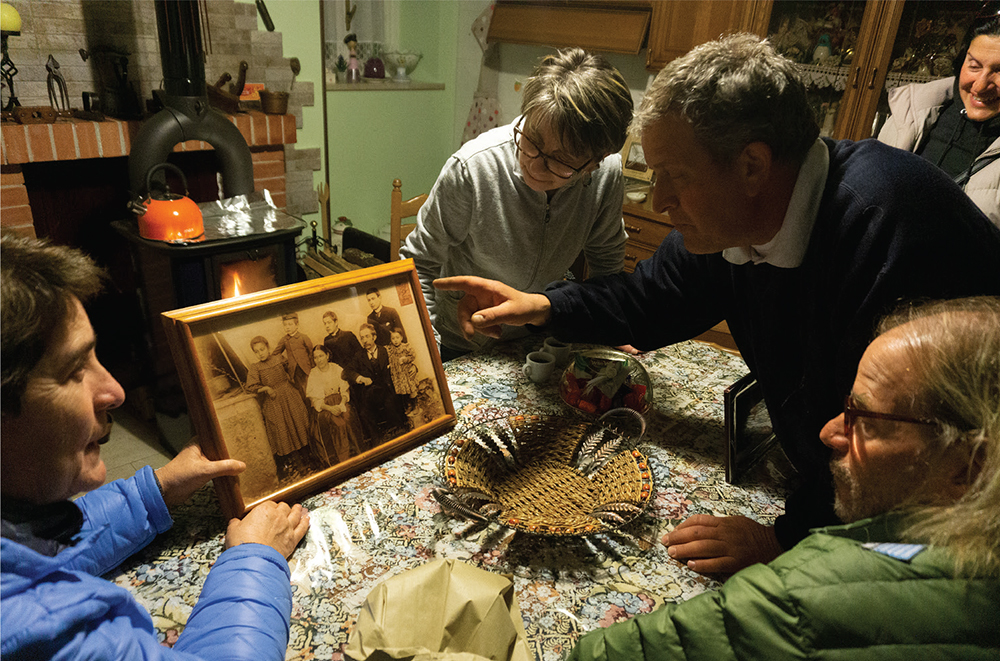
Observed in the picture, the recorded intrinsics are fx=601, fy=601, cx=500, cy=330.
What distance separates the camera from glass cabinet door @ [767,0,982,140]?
2.86 meters

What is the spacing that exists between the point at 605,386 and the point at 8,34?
2549 mm

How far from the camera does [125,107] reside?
2551mm

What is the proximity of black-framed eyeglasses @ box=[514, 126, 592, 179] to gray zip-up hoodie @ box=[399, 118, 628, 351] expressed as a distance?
113 millimetres

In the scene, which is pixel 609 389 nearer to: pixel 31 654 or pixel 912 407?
pixel 912 407

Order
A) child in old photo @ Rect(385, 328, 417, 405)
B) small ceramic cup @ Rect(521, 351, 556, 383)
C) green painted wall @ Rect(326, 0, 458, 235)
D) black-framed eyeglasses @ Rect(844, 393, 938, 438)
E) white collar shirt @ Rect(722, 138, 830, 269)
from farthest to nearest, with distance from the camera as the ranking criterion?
green painted wall @ Rect(326, 0, 458, 235) → small ceramic cup @ Rect(521, 351, 556, 383) → child in old photo @ Rect(385, 328, 417, 405) → white collar shirt @ Rect(722, 138, 830, 269) → black-framed eyeglasses @ Rect(844, 393, 938, 438)

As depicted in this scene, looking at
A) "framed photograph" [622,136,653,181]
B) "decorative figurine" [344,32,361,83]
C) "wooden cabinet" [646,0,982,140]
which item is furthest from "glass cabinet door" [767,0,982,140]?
"decorative figurine" [344,32,361,83]

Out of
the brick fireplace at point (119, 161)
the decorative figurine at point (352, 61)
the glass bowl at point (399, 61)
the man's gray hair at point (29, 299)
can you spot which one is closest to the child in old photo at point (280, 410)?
the man's gray hair at point (29, 299)

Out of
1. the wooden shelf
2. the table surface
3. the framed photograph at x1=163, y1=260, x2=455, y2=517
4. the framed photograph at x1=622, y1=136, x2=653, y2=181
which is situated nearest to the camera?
the table surface

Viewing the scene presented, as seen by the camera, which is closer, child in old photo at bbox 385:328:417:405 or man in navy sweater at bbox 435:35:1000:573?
→ man in navy sweater at bbox 435:35:1000:573

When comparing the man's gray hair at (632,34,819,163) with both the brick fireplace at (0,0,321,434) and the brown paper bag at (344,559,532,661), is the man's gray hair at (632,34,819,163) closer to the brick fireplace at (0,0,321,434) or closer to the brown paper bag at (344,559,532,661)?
the brown paper bag at (344,559,532,661)

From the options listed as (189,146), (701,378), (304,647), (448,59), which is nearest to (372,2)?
(448,59)

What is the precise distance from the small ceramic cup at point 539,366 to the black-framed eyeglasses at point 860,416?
2.44ft

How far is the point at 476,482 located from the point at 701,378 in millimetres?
725

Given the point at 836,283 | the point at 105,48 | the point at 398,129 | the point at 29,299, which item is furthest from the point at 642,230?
the point at 29,299
